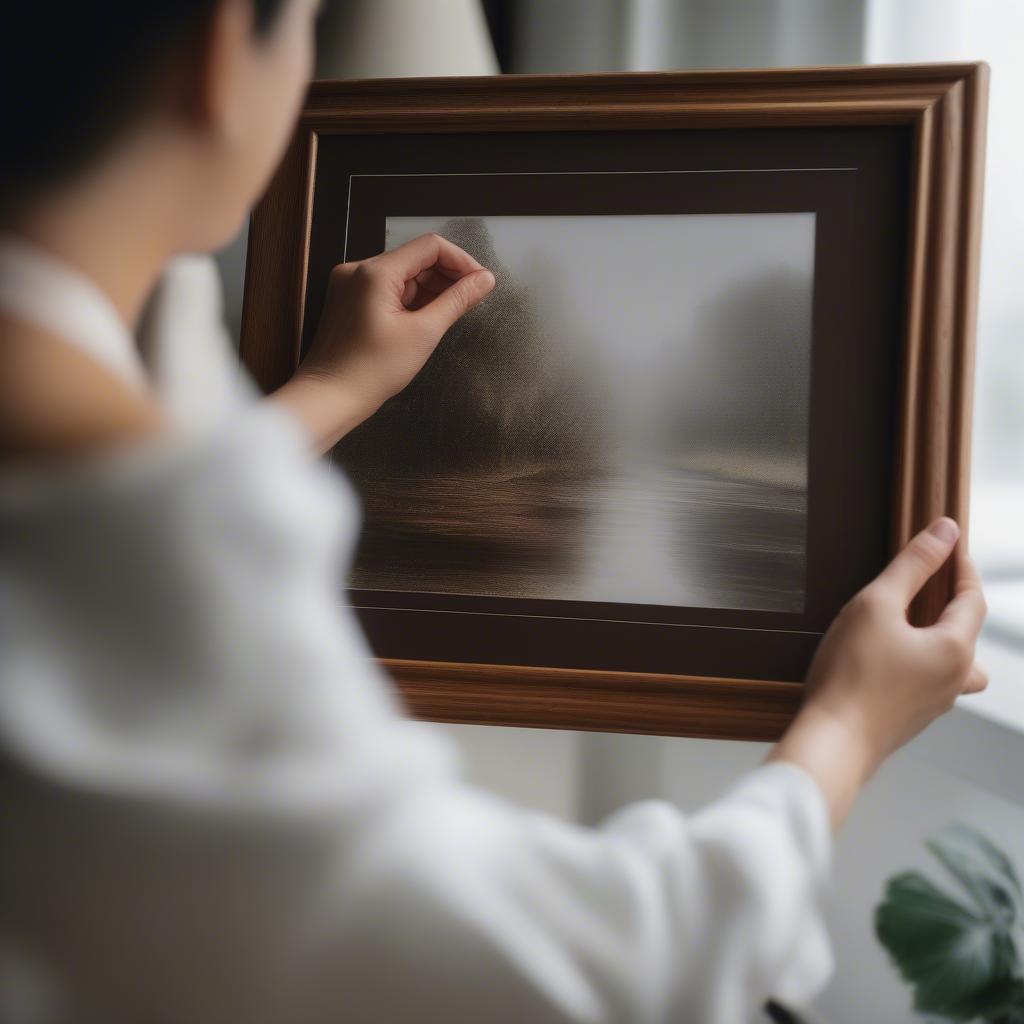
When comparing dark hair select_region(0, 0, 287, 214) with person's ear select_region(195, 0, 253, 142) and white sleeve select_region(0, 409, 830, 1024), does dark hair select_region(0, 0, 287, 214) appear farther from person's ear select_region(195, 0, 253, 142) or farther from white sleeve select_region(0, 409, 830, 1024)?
white sleeve select_region(0, 409, 830, 1024)

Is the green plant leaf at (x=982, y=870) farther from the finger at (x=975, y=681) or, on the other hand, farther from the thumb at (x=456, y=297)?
the thumb at (x=456, y=297)

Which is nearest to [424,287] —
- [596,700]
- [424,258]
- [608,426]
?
[424,258]

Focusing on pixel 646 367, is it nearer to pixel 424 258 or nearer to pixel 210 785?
pixel 424 258

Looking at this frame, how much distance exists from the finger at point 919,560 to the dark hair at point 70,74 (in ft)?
1.49

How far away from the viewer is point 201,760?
279 millimetres

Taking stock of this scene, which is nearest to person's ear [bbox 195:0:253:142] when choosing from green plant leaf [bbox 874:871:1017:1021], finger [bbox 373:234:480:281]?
finger [bbox 373:234:480:281]

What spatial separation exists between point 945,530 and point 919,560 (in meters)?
0.03

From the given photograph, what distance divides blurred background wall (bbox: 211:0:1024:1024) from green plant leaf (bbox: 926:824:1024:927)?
11 centimetres

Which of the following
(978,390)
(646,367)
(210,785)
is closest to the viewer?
(210,785)

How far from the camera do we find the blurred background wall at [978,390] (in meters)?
0.77

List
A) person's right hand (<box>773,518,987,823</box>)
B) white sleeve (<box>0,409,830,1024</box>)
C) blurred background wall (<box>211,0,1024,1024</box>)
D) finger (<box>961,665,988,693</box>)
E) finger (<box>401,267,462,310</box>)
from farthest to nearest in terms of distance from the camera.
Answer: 1. blurred background wall (<box>211,0,1024,1024</box>)
2. finger (<box>401,267,462,310</box>)
3. finger (<box>961,665,988,693</box>)
4. person's right hand (<box>773,518,987,823</box>)
5. white sleeve (<box>0,409,830,1024</box>)

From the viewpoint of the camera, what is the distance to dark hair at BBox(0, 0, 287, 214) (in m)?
0.32

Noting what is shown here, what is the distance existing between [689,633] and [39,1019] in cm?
41

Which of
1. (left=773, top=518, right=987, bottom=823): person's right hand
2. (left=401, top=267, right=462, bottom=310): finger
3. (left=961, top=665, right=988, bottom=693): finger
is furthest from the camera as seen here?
(left=401, top=267, right=462, bottom=310): finger
